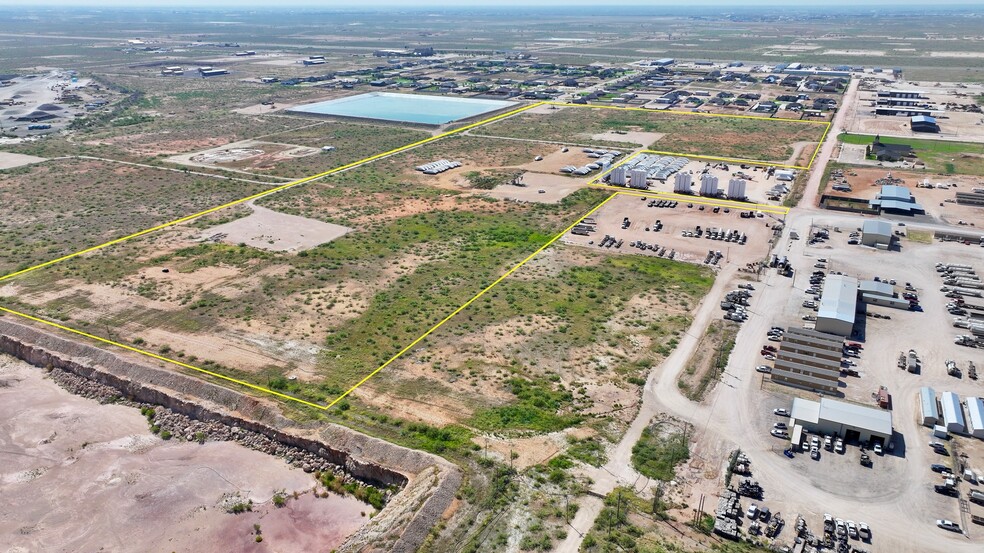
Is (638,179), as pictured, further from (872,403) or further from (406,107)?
(406,107)

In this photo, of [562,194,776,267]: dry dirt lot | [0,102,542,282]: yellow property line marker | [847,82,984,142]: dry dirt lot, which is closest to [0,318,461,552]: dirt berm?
[0,102,542,282]: yellow property line marker

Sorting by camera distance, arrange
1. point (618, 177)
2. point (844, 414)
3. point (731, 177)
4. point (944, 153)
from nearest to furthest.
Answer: point (844, 414) < point (618, 177) < point (731, 177) < point (944, 153)

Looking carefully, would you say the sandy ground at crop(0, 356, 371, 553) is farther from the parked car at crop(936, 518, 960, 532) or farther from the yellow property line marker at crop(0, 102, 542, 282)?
the parked car at crop(936, 518, 960, 532)

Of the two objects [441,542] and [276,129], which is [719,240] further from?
[276,129]

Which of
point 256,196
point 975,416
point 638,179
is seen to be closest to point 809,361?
point 975,416

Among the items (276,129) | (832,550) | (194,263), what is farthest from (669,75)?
(832,550)

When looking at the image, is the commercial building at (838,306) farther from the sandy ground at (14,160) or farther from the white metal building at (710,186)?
the sandy ground at (14,160)
